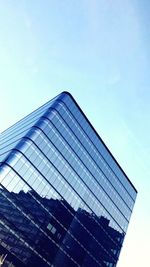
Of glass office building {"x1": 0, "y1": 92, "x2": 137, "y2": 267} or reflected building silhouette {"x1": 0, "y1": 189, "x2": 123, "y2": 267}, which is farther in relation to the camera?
glass office building {"x1": 0, "y1": 92, "x2": 137, "y2": 267}

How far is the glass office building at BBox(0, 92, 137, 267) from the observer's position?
1769 inches

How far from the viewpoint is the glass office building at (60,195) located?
44.9 metres

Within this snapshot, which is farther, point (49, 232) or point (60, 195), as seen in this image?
point (60, 195)

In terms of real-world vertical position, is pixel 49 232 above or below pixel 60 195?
below

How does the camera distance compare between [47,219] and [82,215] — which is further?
[82,215]

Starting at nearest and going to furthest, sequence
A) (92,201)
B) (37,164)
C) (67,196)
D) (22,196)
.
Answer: (22,196)
(37,164)
(67,196)
(92,201)

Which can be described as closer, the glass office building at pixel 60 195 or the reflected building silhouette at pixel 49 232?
the reflected building silhouette at pixel 49 232

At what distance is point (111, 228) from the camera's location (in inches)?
2687


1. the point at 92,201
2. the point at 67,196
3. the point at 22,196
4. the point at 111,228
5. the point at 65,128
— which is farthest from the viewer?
the point at 111,228

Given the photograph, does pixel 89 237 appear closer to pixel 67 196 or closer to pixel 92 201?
pixel 92 201

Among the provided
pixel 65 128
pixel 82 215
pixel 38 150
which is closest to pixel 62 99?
pixel 65 128

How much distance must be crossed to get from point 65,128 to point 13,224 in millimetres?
21832

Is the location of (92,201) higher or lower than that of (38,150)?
higher

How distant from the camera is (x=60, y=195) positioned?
5275 cm
